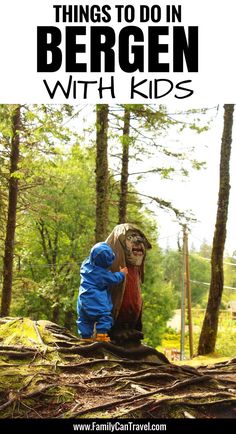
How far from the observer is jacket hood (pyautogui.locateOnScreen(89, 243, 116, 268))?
18.7 ft

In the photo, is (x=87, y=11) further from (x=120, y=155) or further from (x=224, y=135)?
(x=120, y=155)

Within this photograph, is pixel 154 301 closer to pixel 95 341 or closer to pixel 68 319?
pixel 68 319

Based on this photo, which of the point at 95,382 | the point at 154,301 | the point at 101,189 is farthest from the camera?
the point at 154,301

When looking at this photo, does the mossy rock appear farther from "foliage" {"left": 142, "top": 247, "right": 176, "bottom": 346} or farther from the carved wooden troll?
"foliage" {"left": 142, "top": 247, "right": 176, "bottom": 346}

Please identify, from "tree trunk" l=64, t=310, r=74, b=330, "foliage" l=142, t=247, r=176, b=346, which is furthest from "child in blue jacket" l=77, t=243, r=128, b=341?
"foliage" l=142, t=247, r=176, b=346

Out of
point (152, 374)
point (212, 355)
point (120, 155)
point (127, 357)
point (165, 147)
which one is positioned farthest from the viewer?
point (120, 155)

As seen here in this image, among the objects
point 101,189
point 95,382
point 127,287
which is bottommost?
point 95,382

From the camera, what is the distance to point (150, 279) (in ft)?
75.3

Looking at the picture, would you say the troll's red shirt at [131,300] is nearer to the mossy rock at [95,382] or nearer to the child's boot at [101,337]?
the child's boot at [101,337]

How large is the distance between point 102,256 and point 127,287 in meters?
0.58

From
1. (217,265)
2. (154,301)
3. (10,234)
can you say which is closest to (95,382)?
(217,265)

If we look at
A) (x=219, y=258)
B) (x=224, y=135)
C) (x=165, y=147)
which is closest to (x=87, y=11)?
(x=224, y=135)

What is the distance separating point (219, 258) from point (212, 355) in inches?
75.2

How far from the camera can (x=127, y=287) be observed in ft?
19.6
